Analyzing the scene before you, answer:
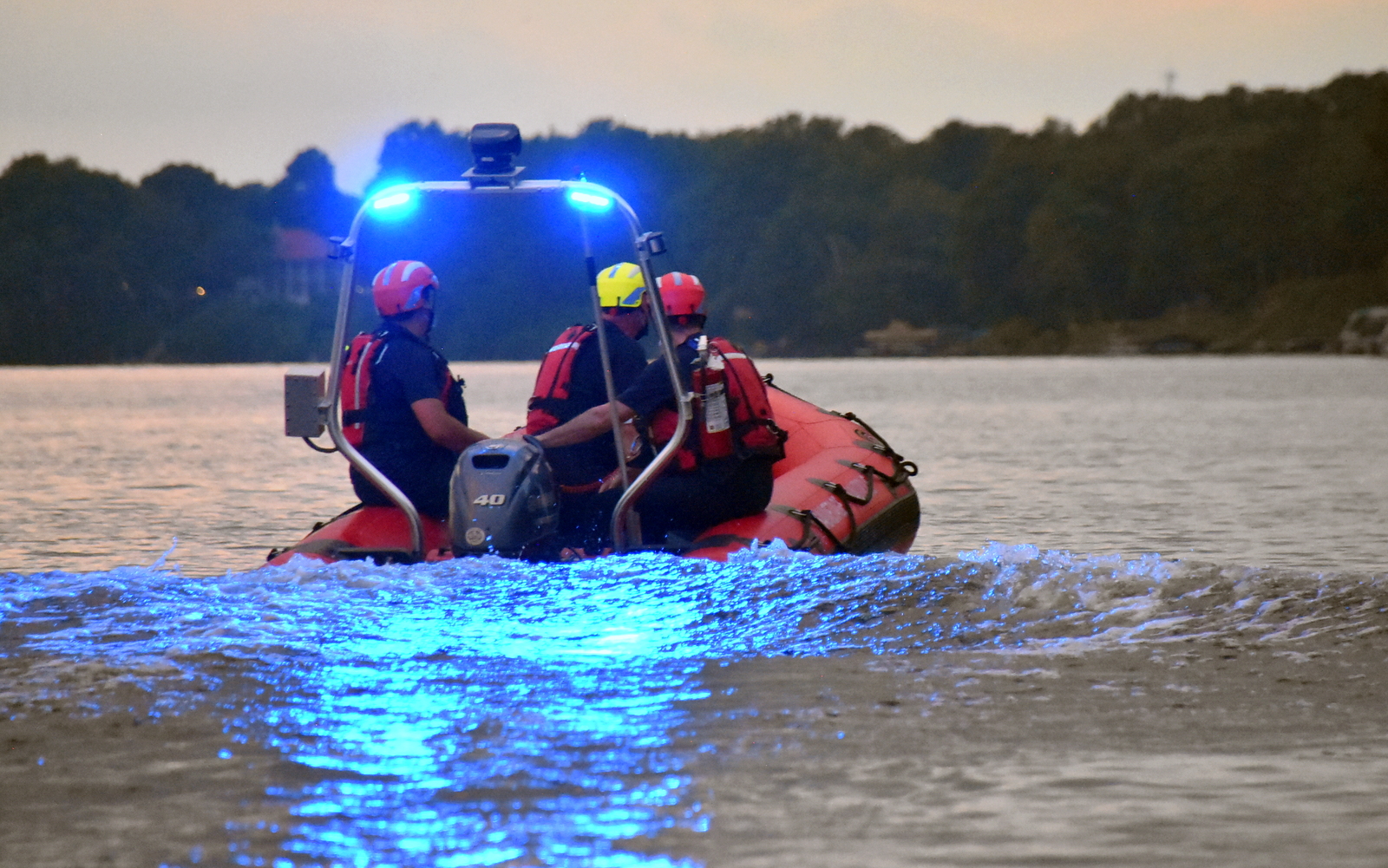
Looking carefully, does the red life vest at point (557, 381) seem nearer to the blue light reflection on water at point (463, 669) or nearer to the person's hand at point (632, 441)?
the person's hand at point (632, 441)

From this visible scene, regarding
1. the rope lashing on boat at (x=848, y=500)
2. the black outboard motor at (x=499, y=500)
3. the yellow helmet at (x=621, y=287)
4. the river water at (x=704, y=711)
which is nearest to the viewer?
the river water at (x=704, y=711)

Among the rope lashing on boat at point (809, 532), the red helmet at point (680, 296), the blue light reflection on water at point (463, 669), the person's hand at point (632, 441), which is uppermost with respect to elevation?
the red helmet at point (680, 296)

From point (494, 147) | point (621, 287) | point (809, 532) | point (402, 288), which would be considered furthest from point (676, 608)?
point (494, 147)

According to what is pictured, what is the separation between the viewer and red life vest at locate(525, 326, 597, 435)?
6824 mm

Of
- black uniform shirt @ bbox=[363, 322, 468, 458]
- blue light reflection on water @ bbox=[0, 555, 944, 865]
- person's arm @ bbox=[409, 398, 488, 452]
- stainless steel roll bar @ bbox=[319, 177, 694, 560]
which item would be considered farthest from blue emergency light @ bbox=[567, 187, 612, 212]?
blue light reflection on water @ bbox=[0, 555, 944, 865]

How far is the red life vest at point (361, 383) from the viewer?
6.53 meters

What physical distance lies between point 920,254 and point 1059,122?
1211 centimetres

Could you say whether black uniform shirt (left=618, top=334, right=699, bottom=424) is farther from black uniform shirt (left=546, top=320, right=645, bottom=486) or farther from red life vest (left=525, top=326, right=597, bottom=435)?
red life vest (left=525, top=326, right=597, bottom=435)

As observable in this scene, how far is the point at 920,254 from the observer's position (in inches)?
3504

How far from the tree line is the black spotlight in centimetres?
5489

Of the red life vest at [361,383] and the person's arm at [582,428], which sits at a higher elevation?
the red life vest at [361,383]

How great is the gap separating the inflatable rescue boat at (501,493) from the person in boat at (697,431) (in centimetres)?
9

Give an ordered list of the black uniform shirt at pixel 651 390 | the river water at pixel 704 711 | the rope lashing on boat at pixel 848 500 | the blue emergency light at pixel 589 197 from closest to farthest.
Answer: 1. the river water at pixel 704 711
2. the blue emergency light at pixel 589 197
3. the black uniform shirt at pixel 651 390
4. the rope lashing on boat at pixel 848 500

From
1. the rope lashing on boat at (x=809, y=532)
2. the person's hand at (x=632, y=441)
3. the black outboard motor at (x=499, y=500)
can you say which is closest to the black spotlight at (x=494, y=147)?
the black outboard motor at (x=499, y=500)
